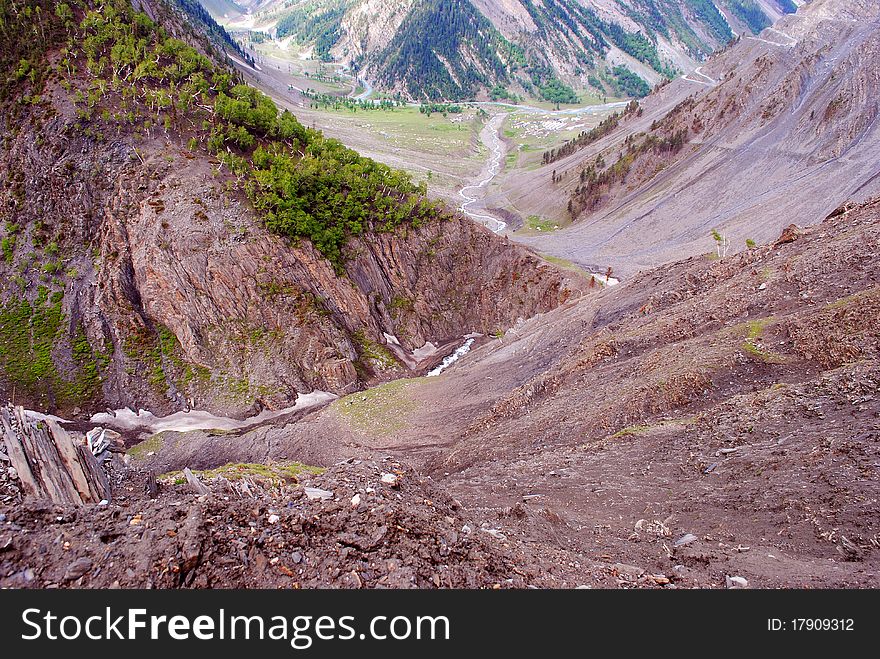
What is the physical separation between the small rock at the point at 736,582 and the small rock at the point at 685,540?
78.9 inches

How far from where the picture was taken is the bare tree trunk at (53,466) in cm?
1213

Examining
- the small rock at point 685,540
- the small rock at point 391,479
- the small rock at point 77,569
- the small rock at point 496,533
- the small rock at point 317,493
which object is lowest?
the small rock at point 685,540

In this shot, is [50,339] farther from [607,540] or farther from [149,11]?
[149,11]

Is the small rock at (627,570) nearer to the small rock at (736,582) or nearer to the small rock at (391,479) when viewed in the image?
the small rock at (736,582)

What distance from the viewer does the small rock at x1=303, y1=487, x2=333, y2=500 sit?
468 inches

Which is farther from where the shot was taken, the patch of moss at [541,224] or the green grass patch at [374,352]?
the patch of moss at [541,224]

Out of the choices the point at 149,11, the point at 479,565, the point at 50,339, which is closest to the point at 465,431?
the point at 479,565

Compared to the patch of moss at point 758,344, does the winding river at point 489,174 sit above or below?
above

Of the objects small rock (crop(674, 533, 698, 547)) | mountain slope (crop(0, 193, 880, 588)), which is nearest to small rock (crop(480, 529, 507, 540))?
mountain slope (crop(0, 193, 880, 588))

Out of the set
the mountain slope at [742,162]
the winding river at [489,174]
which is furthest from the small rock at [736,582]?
the winding river at [489,174]

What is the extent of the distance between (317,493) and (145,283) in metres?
30.1

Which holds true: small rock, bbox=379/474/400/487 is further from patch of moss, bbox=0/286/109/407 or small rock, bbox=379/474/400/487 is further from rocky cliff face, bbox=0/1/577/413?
patch of moss, bbox=0/286/109/407

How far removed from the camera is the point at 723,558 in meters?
11.0

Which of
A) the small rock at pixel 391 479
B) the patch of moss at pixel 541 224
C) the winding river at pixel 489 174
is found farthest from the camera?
the winding river at pixel 489 174
